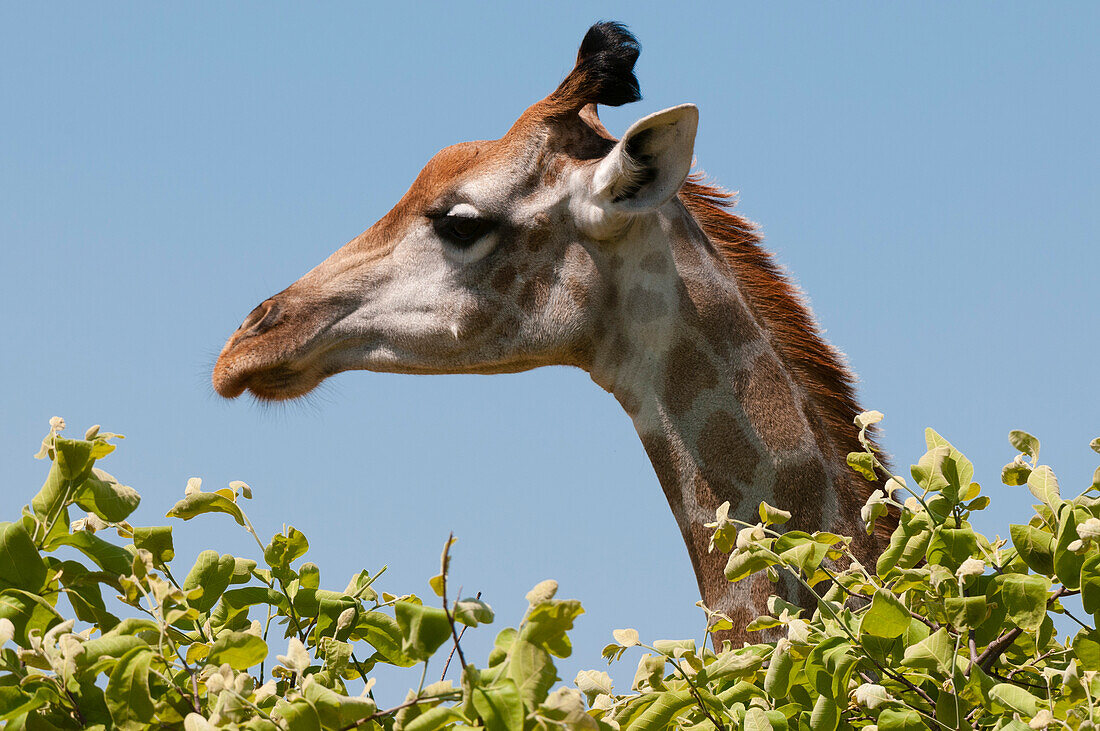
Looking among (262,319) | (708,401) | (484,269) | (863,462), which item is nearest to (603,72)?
(484,269)

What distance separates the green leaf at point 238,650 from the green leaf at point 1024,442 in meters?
1.30

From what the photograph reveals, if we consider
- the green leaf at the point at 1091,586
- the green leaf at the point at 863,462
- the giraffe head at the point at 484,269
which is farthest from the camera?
the giraffe head at the point at 484,269

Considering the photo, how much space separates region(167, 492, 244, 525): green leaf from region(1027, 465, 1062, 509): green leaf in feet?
4.42

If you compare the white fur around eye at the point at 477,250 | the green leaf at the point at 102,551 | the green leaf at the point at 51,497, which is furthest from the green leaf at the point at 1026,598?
the white fur around eye at the point at 477,250

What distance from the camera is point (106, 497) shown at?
170 cm

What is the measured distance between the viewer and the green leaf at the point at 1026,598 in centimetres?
163

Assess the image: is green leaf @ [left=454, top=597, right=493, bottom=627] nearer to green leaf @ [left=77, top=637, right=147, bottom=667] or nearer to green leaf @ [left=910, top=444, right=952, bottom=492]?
green leaf @ [left=77, top=637, right=147, bottom=667]

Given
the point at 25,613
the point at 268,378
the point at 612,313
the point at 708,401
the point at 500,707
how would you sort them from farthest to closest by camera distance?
the point at 268,378 → the point at 612,313 → the point at 708,401 → the point at 25,613 → the point at 500,707

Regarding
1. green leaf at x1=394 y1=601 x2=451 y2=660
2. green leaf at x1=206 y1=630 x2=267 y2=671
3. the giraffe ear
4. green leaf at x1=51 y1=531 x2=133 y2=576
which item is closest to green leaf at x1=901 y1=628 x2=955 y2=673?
green leaf at x1=394 y1=601 x2=451 y2=660

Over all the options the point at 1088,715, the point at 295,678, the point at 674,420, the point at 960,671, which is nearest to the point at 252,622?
the point at 295,678

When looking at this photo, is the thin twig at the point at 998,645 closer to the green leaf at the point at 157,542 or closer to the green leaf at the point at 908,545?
the green leaf at the point at 908,545

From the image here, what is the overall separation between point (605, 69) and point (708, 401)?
1.57 metres

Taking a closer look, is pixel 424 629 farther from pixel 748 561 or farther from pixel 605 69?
pixel 605 69

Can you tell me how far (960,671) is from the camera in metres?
1.60
